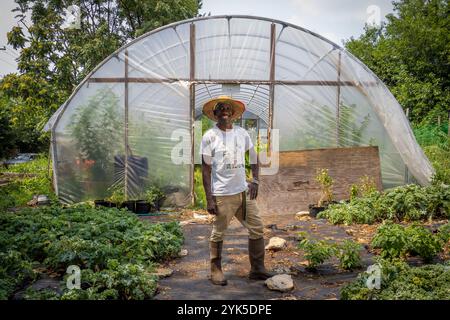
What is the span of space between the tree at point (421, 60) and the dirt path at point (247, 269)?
1613 centimetres

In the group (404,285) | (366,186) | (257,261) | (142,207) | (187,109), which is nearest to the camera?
(404,285)

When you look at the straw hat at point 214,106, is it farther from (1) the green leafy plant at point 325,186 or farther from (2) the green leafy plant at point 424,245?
(1) the green leafy plant at point 325,186

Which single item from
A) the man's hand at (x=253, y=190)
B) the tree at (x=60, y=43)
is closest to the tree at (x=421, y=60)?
the tree at (x=60, y=43)

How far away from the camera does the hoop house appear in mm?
10055

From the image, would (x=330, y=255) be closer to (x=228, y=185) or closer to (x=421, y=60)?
(x=228, y=185)

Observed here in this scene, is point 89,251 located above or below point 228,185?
below

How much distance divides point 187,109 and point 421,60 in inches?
704

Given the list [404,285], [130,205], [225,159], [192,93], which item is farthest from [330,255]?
[192,93]

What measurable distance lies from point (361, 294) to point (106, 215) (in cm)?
444

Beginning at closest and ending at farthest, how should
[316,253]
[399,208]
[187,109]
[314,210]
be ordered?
[316,253]
[399,208]
[314,210]
[187,109]

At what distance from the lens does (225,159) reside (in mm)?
4766

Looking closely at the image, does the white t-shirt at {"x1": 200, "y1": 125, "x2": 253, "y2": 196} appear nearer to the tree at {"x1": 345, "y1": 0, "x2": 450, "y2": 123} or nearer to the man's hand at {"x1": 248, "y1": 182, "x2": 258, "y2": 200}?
the man's hand at {"x1": 248, "y1": 182, "x2": 258, "y2": 200}
